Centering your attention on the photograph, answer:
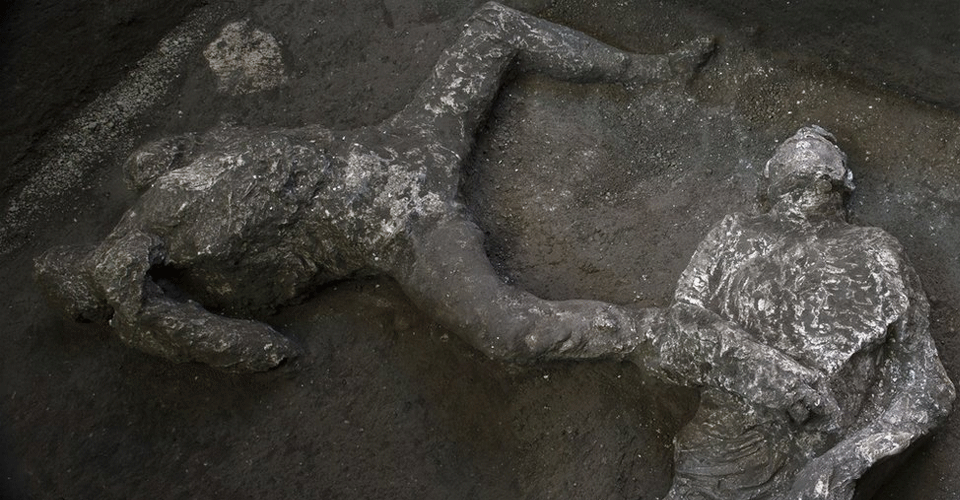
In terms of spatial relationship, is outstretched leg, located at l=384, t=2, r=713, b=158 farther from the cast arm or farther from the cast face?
the cast arm

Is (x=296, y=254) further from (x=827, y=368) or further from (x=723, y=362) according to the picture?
(x=827, y=368)

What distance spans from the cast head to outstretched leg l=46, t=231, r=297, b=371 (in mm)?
1475

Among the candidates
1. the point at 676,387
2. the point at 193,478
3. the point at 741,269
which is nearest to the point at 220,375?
the point at 193,478

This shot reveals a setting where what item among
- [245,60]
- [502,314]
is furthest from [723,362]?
[245,60]

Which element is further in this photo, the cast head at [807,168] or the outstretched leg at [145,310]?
the cast head at [807,168]

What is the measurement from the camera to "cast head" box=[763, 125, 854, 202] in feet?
10.2

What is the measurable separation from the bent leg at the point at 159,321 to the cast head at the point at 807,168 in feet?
4.93

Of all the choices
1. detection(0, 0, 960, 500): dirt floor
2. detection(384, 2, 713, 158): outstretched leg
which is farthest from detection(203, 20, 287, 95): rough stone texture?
detection(384, 2, 713, 158): outstretched leg

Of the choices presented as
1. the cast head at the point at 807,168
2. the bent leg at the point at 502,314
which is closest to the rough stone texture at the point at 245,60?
the bent leg at the point at 502,314

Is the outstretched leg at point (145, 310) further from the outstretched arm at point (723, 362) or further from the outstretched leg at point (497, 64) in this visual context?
the outstretched arm at point (723, 362)

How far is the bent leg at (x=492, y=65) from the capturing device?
3.33 m

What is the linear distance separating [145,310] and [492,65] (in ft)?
4.16

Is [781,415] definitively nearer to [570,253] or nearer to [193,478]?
[570,253]

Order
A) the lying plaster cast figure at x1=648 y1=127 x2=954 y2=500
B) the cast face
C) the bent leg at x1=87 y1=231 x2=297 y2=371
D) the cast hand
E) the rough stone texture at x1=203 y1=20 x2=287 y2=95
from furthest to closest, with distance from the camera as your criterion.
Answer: the rough stone texture at x1=203 y1=20 x2=287 y2=95 < the cast face < the bent leg at x1=87 y1=231 x2=297 y2=371 < the lying plaster cast figure at x1=648 y1=127 x2=954 y2=500 < the cast hand
